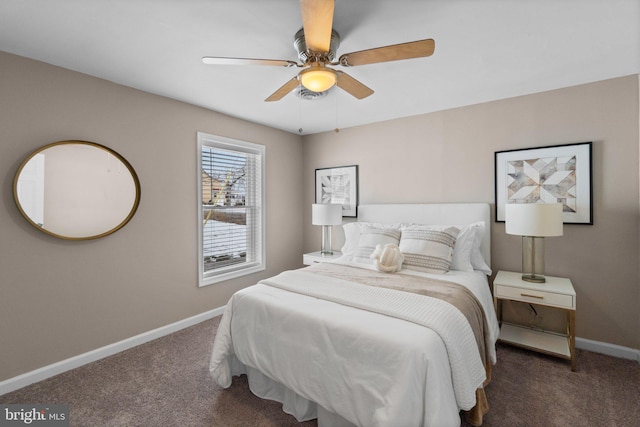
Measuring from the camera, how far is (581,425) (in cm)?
169

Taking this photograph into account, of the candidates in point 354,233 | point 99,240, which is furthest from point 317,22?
point 99,240

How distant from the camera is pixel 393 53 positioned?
1545mm

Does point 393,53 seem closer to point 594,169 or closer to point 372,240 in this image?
point 372,240

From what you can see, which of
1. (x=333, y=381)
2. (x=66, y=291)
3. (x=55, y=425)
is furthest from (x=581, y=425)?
(x=66, y=291)

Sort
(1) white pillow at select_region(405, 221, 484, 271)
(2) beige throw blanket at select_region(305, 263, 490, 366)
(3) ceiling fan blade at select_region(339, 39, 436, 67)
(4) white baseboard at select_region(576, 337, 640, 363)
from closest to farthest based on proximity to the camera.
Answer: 1. (3) ceiling fan blade at select_region(339, 39, 436, 67)
2. (2) beige throw blanket at select_region(305, 263, 490, 366)
3. (4) white baseboard at select_region(576, 337, 640, 363)
4. (1) white pillow at select_region(405, 221, 484, 271)

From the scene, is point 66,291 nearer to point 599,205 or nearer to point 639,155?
point 599,205

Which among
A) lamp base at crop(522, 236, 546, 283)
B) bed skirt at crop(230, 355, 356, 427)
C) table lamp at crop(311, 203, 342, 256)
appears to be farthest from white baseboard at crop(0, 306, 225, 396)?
lamp base at crop(522, 236, 546, 283)

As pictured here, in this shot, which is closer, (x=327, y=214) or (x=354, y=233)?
(x=354, y=233)

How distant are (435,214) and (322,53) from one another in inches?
88.4

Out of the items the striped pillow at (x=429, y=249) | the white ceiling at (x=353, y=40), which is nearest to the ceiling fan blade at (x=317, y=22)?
the white ceiling at (x=353, y=40)

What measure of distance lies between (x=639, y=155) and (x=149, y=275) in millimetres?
4529

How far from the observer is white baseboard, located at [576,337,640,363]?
2.36m

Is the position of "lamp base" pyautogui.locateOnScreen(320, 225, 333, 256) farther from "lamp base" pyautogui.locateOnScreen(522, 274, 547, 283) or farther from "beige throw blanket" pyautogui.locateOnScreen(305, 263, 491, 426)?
"lamp base" pyautogui.locateOnScreen(522, 274, 547, 283)

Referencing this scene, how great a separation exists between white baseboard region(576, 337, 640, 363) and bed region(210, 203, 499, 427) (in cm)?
100
